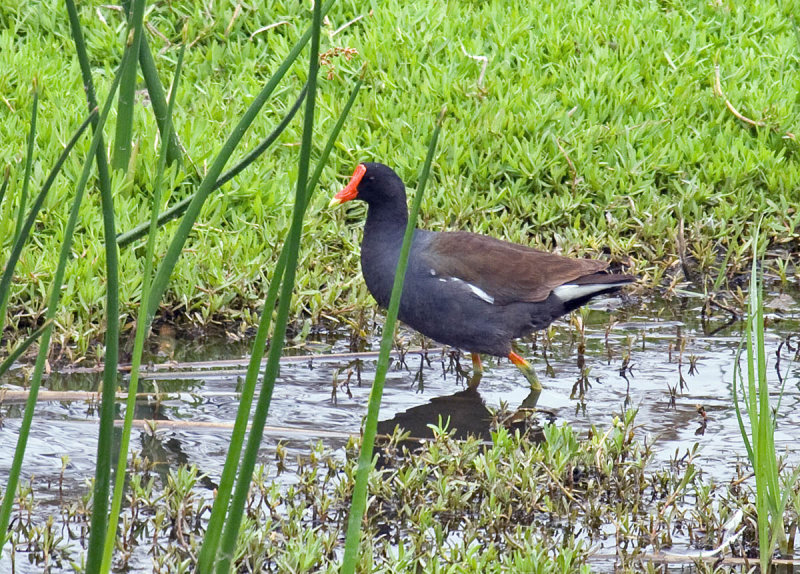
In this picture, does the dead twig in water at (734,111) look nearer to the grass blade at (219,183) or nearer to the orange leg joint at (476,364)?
the orange leg joint at (476,364)

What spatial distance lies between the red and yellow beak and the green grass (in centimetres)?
39

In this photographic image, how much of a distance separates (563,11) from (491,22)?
481mm

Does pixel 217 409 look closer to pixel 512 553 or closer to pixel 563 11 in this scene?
pixel 512 553

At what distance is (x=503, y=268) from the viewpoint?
4.57m

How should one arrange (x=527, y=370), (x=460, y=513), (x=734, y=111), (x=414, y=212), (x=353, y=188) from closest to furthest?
(x=414, y=212) < (x=460, y=513) < (x=527, y=370) < (x=353, y=188) < (x=734, y=111)

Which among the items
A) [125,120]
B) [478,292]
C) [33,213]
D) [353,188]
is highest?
[125,120]

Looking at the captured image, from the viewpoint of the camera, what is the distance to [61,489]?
10.9 ft

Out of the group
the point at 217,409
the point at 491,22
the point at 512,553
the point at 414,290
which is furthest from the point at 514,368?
the point at 491,22

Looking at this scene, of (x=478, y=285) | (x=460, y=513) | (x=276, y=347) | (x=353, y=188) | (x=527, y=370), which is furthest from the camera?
(x=353, y=188)

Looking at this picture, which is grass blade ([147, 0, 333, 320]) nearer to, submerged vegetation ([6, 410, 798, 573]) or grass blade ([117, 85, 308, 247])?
grass blade ([117, 85, 308, 247])

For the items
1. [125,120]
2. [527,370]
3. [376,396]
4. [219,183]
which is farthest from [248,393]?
[125,120]

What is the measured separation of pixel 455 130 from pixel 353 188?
151 centimetres

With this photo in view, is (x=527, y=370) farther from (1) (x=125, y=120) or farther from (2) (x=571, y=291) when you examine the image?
(1) (x=125, y=120)

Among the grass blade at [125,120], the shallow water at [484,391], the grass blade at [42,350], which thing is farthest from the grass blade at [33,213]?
the grass blade at [125,120]
